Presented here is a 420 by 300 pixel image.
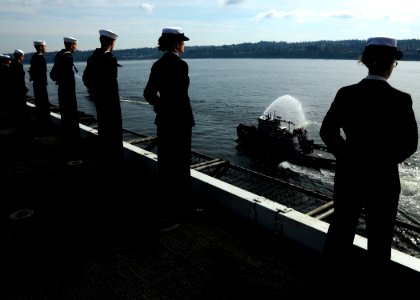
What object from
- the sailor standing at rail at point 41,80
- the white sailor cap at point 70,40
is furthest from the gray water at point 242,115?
the sailor standing at rail at point 41,80

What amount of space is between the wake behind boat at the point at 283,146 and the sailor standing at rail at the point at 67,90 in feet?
87.6

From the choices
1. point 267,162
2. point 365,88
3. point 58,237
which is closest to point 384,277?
point 365,88

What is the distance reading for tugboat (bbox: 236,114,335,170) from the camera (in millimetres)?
35156

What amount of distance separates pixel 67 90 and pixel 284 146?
30100 millimetres

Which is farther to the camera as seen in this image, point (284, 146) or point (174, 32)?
point (284, 146)

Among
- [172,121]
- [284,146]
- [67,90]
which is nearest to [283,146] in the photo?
[284,146]

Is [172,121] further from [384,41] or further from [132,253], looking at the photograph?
[384,41]

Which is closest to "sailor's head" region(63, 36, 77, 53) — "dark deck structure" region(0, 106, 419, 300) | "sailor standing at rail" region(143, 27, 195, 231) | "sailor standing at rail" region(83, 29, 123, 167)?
"sailor standing at rail" region(83, 29, 123, 167)

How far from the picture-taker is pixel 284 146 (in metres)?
36.5

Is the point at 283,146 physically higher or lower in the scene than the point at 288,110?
higher

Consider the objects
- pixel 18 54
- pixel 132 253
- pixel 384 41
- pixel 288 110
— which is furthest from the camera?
pixel 288 110

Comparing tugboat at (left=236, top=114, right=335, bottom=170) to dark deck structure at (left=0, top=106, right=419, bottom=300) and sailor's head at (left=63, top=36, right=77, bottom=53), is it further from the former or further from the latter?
dark deck structure at (left=0, top=106, right=419, bottom=300)

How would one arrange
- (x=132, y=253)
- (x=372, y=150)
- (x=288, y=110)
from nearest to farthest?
(x=372, y=150) < (x=132, y=253) < (x=288, y=110)

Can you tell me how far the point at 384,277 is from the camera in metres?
3.41
